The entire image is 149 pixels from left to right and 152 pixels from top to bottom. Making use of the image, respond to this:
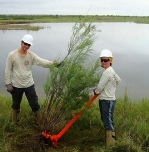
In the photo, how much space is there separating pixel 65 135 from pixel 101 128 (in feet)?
2.61

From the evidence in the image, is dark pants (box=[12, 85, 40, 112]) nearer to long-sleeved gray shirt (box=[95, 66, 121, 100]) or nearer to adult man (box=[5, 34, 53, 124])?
adult man (box=[5, 34, 53, 124])

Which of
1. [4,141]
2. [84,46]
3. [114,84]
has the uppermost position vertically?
[84,46]

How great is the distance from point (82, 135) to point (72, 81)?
1236mm

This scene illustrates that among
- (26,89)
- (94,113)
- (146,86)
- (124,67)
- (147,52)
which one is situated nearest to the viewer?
(26,89)

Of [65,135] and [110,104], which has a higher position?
[110,104]

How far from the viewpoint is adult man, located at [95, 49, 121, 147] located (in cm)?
527

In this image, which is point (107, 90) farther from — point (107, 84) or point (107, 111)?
point (107, 111)

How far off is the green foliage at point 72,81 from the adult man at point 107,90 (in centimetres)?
36

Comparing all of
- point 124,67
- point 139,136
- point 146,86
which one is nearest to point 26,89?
point 139,136

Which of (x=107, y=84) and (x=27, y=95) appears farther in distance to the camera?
(x=27, y=95)

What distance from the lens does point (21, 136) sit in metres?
5.94

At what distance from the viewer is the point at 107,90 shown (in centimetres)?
536

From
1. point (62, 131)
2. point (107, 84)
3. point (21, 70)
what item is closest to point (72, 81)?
point (107, 84)

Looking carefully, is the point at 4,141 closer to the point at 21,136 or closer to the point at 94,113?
the point at 21,136
